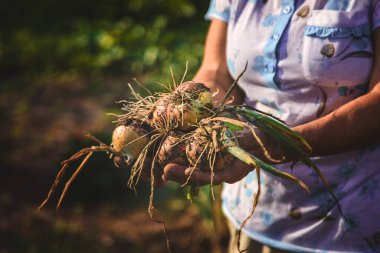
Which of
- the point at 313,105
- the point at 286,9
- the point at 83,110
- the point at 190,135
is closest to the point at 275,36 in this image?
the point at 286,9

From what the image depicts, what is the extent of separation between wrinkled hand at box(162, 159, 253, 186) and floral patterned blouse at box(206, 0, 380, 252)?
0.22 m

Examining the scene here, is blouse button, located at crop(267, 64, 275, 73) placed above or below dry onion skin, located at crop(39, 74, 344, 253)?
above

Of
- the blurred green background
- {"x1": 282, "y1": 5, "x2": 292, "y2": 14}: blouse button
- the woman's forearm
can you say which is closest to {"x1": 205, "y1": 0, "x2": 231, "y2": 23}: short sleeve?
{"x1": 282, "y1": 5, "x2": 292, "y2": 14}: blouse button

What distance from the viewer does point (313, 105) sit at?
1298mm

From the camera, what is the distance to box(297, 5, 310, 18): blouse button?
1.29 meters

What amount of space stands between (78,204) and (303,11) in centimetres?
216

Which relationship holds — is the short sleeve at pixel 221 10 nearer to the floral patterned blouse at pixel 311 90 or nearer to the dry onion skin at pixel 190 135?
the floral patterned blouse at pixel 311 90

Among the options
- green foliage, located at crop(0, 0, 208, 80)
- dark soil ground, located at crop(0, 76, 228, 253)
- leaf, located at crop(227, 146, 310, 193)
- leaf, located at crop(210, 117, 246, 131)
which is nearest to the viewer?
leaf, located at crop(227, 146, 310, 193)

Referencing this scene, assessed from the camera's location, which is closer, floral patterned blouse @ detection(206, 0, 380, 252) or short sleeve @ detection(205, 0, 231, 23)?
floral patterned blouse @ detection(206, 0, 380, 252)

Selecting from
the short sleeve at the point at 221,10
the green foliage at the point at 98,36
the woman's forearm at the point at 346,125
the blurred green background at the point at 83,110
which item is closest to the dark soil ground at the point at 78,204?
the blurred green background at the point at 83,110

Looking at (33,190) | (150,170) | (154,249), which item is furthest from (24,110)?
(150,170)

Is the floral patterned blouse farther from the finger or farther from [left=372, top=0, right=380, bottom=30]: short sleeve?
the finger

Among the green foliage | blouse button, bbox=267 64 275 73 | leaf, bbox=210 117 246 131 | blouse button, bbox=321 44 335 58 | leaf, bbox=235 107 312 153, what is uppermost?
blouse button, bbox=321 44 335 58

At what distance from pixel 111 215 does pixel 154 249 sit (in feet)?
1.44
